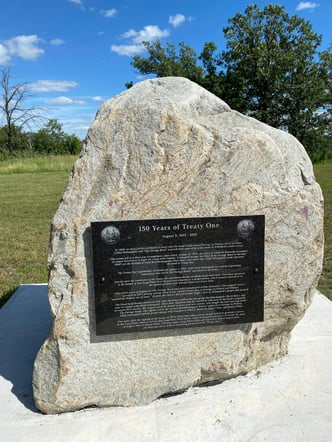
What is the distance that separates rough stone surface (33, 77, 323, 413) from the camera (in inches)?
105

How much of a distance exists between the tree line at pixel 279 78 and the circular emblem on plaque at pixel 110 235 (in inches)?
849

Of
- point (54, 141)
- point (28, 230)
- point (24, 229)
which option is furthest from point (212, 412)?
point (54, 141)

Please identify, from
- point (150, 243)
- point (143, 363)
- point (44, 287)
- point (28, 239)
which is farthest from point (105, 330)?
point (28, 239)

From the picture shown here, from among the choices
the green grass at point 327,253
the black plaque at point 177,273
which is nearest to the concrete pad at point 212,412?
the black plaque at point 177,273

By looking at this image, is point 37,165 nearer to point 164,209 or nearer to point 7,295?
point 7,295

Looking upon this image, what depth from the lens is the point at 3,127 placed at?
132 ft

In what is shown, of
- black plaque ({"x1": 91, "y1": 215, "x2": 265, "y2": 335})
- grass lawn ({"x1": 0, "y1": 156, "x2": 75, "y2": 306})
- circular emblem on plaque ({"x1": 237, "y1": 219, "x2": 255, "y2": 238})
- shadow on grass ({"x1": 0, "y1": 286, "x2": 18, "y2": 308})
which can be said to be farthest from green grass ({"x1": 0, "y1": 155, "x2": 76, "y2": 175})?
circular emblem on plaque ({"x1": 237, "y1": 219, "x2": 255, "y2": 238})

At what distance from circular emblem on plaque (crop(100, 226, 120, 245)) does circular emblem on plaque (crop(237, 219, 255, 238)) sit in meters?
0.83

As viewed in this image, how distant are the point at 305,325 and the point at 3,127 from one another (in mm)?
Result: 41409

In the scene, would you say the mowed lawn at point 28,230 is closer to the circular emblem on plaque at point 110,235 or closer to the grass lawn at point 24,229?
the grass lawn at point 24,229

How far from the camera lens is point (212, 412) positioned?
2.77 meters

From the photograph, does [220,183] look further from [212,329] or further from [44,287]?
[44,287]

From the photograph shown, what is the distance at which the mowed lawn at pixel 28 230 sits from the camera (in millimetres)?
5746

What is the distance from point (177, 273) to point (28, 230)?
266 inches
